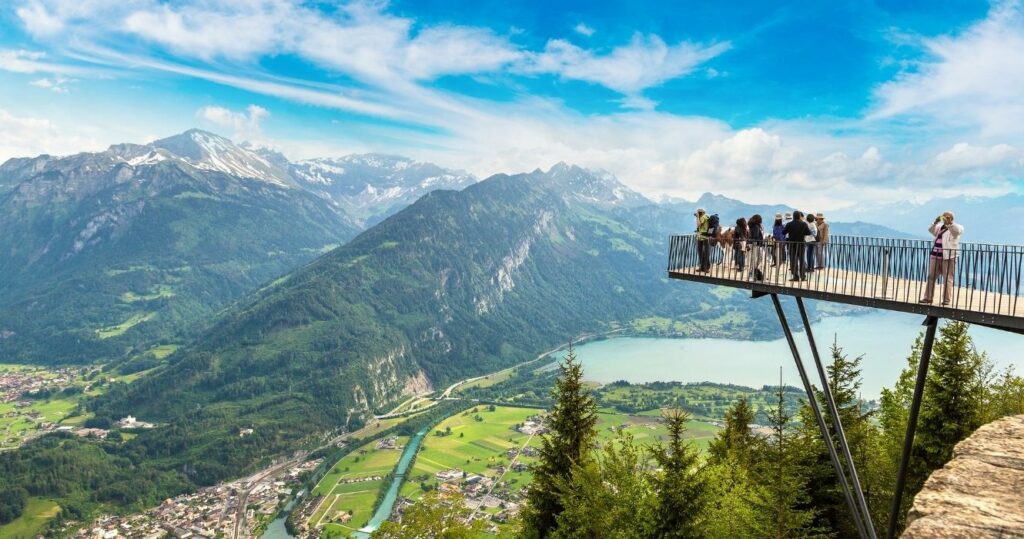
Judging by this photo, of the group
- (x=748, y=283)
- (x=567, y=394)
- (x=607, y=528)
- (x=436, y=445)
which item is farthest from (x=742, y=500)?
(x=436, y=445)

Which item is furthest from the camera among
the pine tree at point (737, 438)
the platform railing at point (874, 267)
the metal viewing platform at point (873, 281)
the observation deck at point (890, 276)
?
the pine tree at point (737, 438)

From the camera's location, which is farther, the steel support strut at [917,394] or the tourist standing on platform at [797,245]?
the tourist standing on platform at [797,245]

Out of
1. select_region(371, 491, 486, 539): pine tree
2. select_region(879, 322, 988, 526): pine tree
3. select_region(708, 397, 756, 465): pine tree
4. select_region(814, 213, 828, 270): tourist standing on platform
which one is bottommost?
select_region(371, 491, 486, 539): pine tree

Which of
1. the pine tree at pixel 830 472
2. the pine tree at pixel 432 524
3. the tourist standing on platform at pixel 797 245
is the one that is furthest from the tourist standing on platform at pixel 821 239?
the pine tree at pixel 432 524

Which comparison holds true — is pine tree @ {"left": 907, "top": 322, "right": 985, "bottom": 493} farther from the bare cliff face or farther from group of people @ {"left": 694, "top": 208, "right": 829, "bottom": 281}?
group of people @ {"left": 694, "top": 208, "right": 829, "bottom": 281}

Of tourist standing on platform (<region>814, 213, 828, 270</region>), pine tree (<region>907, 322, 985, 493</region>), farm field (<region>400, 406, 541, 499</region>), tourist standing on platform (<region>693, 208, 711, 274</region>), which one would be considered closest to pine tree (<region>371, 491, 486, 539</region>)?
tourist standing on platform (<region>693, 208, 711, 274</region>)

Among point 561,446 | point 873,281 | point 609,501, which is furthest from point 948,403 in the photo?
point 561,446

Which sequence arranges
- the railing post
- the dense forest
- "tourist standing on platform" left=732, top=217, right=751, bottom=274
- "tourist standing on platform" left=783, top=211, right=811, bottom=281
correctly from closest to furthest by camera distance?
the railing post, "tourist standing on platform" left=783, top=211, right=811, bottom=281, "tourist standing on platform" left=732, top=217, right=751, bottom=274, the dense forest

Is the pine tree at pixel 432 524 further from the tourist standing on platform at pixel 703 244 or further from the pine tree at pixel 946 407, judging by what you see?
the pine tree at pixel 946 407
